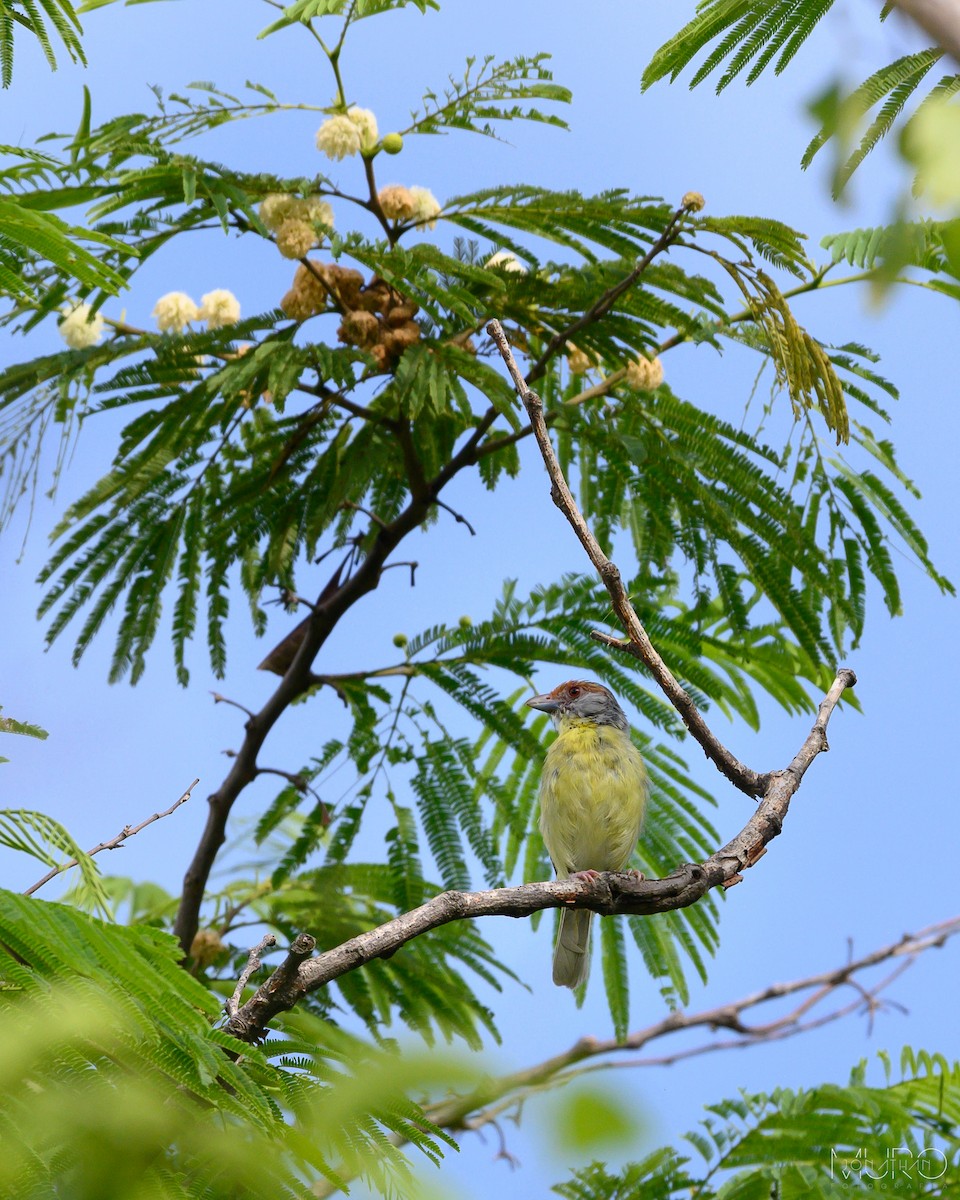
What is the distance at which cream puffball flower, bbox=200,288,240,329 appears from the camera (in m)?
5.91

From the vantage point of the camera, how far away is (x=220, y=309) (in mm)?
5922

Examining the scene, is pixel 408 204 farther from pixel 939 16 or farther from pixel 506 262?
pixel 939 16

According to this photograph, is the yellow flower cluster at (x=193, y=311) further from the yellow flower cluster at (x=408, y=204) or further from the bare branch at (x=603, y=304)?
the bare branch at (x=603, y=304)

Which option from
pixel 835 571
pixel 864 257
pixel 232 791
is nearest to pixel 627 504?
pixel 835 571

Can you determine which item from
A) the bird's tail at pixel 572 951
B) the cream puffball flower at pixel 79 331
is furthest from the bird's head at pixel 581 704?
the cream puffball flower at pixel 79 331

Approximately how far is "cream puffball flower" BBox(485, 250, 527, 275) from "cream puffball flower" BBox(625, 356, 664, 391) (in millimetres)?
650

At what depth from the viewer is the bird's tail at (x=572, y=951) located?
5391 mm

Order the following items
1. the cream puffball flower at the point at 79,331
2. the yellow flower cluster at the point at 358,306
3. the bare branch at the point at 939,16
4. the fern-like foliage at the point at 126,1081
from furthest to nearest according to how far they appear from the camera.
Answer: the cream puffball flower at the point at 79,331
the yellow flower cluster at the point at 358,306
the fern-like foliage at the point at 126,1081
the bare branch at the point at 939,16

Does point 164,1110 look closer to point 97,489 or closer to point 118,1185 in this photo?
point 118,1185

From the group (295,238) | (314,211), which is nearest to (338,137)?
(314,211)

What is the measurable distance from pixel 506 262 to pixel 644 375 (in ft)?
2.61

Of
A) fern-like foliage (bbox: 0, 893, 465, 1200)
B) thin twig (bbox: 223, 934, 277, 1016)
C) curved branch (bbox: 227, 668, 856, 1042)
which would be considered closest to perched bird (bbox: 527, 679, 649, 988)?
curved branch (bbox: 227, 668, 856, 1042)

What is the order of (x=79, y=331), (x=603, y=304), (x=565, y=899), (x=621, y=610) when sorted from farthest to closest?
(x=79, y=331)
(x=603, y=304)
(x=621, y=610)
(x=565, y=899)

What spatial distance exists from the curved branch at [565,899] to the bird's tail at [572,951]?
2.12 meters
